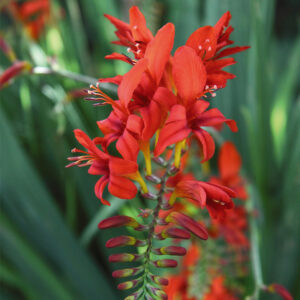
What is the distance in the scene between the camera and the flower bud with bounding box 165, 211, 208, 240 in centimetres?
33

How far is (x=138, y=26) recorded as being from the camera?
374mm

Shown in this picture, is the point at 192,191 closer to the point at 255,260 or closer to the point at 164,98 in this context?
the point at 164,98

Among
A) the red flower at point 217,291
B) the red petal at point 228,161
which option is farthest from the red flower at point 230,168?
the red flower at point 217,291

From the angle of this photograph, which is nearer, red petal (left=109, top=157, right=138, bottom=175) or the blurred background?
red petal (left=109, top=157, right=138, bottom=175)

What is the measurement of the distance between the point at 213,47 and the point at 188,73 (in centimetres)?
4

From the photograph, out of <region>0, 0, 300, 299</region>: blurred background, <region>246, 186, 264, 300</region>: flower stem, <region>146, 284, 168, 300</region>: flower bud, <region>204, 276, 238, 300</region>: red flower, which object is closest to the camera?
<region>146, 284, 168, 300</region>: flower bud

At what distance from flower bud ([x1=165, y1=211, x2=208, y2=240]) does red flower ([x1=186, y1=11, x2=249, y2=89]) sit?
13 cm

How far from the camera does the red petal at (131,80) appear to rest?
307 millimetres

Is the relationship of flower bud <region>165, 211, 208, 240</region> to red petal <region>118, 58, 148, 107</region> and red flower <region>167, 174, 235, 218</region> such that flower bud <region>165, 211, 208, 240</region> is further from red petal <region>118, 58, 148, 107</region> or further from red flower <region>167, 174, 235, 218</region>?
red petal <region>118, 58, 148, 107</region>

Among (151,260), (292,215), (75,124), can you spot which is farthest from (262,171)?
(151,260)

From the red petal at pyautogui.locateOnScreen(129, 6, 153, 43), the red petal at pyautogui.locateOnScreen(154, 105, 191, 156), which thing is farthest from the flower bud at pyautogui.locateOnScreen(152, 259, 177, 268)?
the red petal at pyautogui.locateOnScreen(129, 6, 153, 43)

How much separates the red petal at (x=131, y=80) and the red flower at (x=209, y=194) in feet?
0.32

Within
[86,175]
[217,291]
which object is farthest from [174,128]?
[86,175]

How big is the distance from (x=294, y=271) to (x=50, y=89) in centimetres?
68
